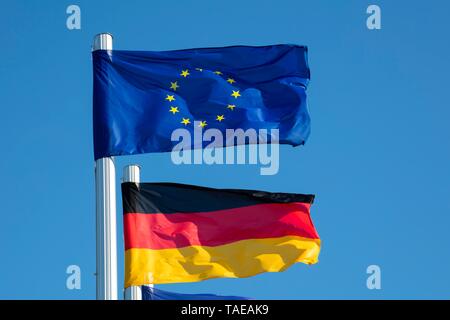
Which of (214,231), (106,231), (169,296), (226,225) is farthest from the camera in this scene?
(169,296)

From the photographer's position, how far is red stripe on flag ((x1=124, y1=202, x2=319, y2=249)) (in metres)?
26.5

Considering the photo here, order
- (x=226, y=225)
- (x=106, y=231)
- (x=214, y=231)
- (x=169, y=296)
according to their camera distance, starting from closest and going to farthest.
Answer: (x=106, y=231) → (x=214, y=231) → (x=226, y=225) → (x=169, y=296)

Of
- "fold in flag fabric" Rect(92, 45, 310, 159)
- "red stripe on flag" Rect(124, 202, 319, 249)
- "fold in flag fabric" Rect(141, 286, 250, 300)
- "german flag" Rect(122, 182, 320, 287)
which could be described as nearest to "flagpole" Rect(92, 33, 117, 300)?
"fold in flag fabric" Rect(92, 45, 310, 159)

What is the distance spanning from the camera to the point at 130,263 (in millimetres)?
25516

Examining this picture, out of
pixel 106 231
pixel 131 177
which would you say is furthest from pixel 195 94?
pixel 106 231

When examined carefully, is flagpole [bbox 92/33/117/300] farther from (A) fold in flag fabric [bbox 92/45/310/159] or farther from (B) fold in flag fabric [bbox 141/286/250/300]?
(B) fold in flag fabric [bbox 141/286/250/300]

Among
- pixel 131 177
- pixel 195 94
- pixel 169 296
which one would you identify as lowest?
pixel 169 296

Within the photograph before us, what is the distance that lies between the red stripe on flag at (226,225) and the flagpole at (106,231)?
5.30ft

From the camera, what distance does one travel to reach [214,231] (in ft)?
88.0

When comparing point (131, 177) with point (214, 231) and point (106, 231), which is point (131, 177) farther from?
point (106, 231)

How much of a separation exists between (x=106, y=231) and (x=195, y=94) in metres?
3.71

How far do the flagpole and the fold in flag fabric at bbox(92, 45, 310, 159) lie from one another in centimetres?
70

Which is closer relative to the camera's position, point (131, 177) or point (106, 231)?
point (106, 231)

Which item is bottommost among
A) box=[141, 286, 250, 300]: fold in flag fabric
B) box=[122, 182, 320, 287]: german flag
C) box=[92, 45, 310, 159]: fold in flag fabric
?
box=[141, 286, 250, 300]: fold in flag fabric
